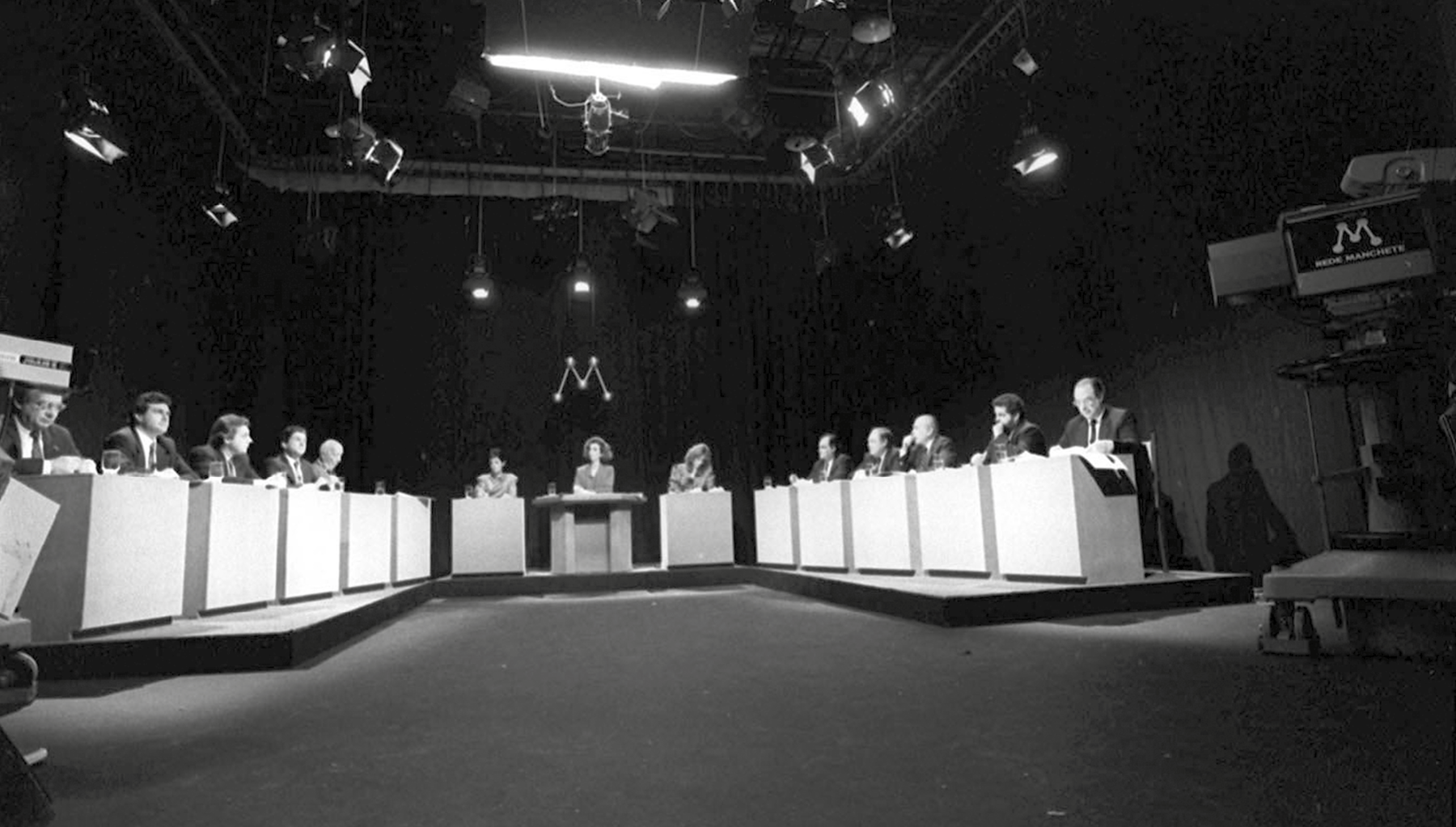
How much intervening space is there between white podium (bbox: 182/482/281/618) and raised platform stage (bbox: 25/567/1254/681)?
123 mm

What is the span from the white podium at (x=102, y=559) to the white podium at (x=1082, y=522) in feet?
15.2

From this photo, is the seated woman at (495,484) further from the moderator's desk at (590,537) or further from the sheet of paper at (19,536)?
the sheet of paper at (19,536)

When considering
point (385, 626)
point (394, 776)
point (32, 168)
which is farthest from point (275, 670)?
point (32, 168)

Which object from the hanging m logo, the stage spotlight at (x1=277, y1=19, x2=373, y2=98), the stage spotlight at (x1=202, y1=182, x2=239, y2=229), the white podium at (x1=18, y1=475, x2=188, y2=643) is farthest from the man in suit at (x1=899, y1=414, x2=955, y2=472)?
the stage spotlight at (x1=202, y1=182, x2=239, y2=229)

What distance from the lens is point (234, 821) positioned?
1.52 m

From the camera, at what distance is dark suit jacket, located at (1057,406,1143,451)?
509 cm

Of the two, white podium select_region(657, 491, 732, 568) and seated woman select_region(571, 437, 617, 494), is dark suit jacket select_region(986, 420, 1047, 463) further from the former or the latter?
seated woman select_region(571, 437, 617, 494)

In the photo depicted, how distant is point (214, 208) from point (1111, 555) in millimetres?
7399

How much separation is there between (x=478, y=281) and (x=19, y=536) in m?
6.60

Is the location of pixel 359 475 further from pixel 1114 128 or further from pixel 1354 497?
pixel 1354 497

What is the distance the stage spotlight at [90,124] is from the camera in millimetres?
4660

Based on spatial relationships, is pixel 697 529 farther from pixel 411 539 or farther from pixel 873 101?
pixel 873 101

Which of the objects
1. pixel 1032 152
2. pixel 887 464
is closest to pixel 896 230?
pixel 1032 152

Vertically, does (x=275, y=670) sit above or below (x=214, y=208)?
below
